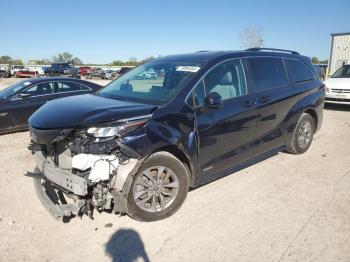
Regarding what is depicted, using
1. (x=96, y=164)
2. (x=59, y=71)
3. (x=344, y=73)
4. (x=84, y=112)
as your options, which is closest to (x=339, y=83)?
(x=344, y=73)

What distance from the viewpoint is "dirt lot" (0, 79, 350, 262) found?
3.15 m

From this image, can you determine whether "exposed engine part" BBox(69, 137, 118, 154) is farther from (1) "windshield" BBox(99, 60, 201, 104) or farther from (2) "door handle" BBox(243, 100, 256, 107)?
(2) "door handle" BBox(243, 100, 256, 107)

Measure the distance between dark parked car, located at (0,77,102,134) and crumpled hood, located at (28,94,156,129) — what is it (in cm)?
435

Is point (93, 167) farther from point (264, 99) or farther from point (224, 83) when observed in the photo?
point (264, 99)

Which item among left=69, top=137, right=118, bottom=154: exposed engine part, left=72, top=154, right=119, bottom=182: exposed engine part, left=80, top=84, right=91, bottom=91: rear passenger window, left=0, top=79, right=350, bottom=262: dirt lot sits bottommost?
left=0, top=79, right=350, bottom=262: dirt lot

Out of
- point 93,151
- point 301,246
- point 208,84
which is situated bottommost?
point 301,246

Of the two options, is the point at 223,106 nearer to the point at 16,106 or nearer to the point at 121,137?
the point at 121,137

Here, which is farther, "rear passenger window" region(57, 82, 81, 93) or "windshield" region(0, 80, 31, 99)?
"rear passenger window" region(57, 82, 81, 93)

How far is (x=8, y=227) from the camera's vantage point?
3666 millimetres

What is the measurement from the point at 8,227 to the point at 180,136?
86.3 inches

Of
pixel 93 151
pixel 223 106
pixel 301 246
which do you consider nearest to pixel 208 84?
pixel 223 106

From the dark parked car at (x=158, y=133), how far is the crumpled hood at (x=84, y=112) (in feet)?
0.04

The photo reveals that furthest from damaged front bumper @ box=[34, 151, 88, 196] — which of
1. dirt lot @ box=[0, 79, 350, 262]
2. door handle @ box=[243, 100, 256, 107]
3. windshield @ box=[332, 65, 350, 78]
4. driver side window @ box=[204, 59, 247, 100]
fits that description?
windshield @ box=[332, 65, 350, 78]

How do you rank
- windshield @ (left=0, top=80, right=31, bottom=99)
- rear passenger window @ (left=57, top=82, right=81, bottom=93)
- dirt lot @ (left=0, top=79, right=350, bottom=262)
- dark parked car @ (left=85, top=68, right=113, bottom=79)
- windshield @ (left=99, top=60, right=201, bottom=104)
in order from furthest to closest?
dark parked car @ (left=85, top=68, right=113, bottom=79)
rear passenger window @ (left=57, top=82, right=81, bottom=93)
windshield @ (left=0, top=80, right=31, bottom=99)
windshield @ (left=99, top=60, right=201, bottom=104)
dirt lot @ (left=0, top=79, right=350, bottom=262)
